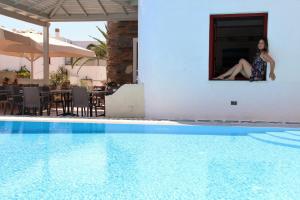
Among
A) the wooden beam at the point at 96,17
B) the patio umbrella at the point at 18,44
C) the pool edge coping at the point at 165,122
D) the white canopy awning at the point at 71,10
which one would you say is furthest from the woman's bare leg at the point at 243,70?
the patio umbrella at the point at 18,44

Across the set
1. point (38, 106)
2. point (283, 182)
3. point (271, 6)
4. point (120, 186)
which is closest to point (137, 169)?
point (120, 186)

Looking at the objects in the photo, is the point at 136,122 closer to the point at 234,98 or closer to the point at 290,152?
the point at 234,98

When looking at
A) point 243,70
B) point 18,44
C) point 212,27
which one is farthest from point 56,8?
point 243,70

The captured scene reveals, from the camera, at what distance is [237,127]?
9648 millimetres

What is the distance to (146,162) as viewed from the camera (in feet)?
23.0

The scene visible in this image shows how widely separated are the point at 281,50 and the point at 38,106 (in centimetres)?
713

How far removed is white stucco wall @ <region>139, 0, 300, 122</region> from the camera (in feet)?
34.9

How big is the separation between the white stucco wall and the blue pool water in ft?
4.76

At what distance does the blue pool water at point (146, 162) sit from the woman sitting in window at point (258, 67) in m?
1.93

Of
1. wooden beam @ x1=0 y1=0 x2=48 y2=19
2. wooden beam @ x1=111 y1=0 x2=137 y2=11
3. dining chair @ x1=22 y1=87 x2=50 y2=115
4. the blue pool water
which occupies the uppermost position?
wooden beam @ x1=111 y1=0 x2=137 y2=11

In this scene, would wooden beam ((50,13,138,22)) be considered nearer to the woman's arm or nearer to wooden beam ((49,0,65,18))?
wooden beam ((49,0,65,18))

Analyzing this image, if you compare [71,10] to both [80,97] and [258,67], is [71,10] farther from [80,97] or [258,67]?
[258,67]

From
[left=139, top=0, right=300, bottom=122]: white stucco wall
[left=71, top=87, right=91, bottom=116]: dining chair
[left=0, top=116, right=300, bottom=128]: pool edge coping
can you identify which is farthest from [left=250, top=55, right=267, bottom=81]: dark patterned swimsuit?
[left=71, top=87, right=91, bottom=116]: dining chair

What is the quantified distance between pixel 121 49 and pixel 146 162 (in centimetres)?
1095
